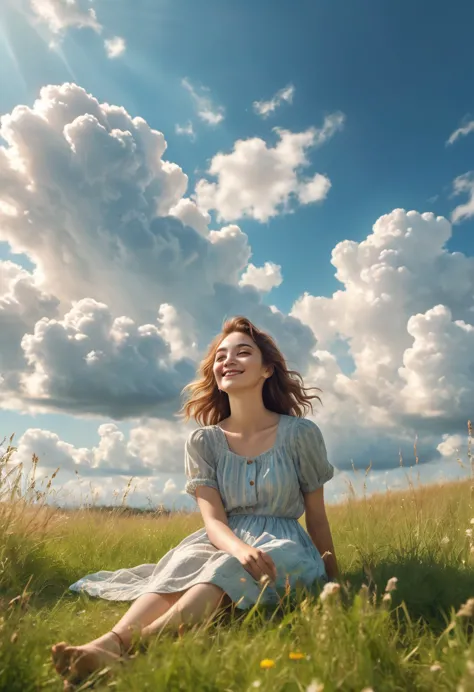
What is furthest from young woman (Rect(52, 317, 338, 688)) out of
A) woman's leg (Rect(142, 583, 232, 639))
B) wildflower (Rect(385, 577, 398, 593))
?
wildflower (Rect(385, 577, 398, 593))

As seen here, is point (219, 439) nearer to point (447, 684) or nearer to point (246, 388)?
point (246, 388)

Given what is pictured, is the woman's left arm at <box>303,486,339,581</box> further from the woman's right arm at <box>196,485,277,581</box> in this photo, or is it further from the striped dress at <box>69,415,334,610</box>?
the woman's right arm at <box>196,485,277,581</box>

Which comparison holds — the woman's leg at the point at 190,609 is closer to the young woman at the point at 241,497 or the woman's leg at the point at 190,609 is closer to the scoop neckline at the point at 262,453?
the young woman at the point at 241,497

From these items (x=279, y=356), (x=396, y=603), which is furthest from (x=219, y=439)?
(x=396, y=603)

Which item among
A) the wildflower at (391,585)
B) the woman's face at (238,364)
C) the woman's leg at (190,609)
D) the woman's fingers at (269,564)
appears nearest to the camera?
the wildflower at (391,585)

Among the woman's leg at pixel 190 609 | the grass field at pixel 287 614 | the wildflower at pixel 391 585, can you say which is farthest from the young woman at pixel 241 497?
the wildflower at pixel 391 585

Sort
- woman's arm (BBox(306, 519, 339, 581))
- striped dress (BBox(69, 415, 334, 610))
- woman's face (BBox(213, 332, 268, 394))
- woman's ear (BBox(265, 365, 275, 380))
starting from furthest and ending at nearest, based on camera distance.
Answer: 1. woman's ear (BBox(265, 365, 275, 380))
2. woman's face (BBox(213, 332, 268, 394))
3. woman's arm (BBox(306, 519, 339, 581))
4. striped dress (BBox(69, 415, 334, 610))

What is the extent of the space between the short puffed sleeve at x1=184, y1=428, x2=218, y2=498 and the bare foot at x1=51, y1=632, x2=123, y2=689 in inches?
62.7

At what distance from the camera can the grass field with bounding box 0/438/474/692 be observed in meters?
2.40

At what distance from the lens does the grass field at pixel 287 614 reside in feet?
7.89

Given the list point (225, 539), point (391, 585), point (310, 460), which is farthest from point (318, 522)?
point (391, 585)

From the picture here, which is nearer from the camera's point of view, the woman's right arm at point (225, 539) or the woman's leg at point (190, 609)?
the woman's leg at point (190, 609)

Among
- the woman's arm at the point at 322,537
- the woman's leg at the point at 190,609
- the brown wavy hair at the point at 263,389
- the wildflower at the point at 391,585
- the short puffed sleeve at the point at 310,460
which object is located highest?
the brown wavy hair at the point at 263,389

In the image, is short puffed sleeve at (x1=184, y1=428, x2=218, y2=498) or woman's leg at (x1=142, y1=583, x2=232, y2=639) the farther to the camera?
short puffed sleeve at (x1=184, y1=428, x2=218, y2=498)
